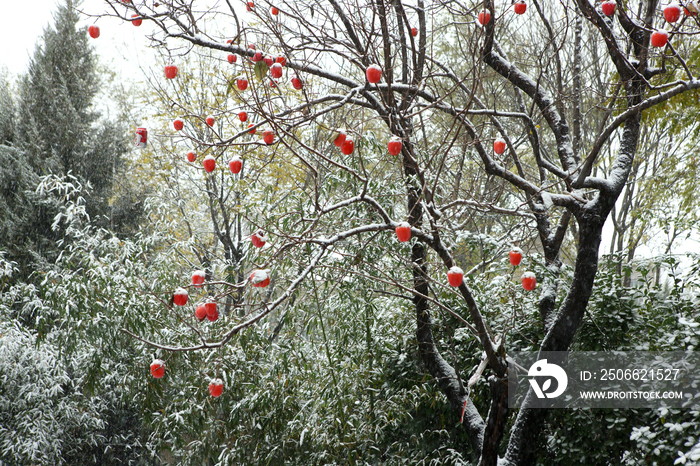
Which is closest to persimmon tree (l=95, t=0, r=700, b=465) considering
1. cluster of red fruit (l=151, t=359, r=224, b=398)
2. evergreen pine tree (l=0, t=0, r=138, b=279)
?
cluster of red fruit (l=151, t=359, r=224, b=398)

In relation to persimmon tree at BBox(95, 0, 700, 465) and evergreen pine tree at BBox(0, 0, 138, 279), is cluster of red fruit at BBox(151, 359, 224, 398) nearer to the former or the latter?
persimmon tree at BBox(95, 0, 700, 465)

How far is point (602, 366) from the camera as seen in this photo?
2297 mm

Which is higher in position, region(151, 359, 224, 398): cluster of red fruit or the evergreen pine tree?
the evergreen pine tree

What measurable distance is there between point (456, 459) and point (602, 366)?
88 centimetres

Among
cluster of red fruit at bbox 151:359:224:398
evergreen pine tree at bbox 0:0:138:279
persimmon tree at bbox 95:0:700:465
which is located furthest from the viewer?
evergreen pine tree at bbox 0:0:138:279

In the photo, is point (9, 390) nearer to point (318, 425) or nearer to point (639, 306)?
point (318, 425)

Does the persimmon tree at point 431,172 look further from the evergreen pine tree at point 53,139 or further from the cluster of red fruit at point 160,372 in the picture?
the evergreen pine tree at point 53,139

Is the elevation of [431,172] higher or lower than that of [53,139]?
lower

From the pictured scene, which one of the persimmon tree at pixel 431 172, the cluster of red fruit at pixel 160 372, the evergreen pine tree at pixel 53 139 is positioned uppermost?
the evergreen pine tree at pixel 53 139

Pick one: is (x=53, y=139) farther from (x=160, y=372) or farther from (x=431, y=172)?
(x=160, y=372)

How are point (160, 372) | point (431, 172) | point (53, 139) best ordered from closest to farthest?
1. point (160, 372)
2. point (431, 172)
3. point (53, 139)

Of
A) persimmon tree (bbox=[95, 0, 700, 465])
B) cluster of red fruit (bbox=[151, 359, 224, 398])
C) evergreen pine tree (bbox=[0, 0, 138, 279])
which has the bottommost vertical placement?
cluster of red fruit (bbox=[151, 359, 224, 398])

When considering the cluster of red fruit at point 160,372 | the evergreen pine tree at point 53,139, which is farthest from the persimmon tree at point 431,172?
the evergreen pine tree at point 53,139

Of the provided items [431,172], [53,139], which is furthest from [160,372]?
[53,139]
